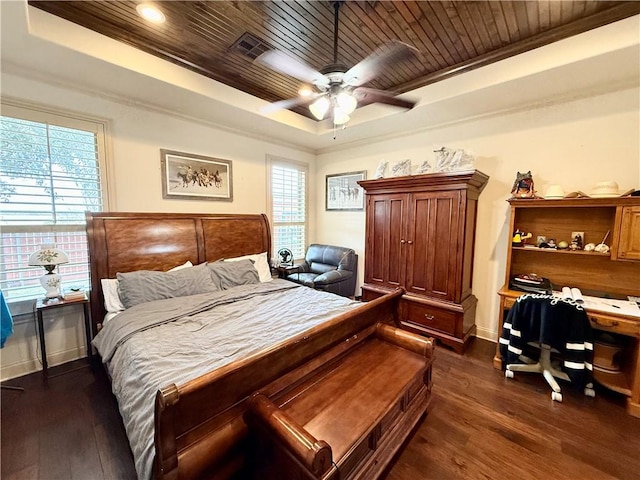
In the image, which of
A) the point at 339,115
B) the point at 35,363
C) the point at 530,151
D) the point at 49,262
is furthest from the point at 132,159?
the point at 530,151

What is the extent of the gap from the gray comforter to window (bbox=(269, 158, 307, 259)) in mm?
1755

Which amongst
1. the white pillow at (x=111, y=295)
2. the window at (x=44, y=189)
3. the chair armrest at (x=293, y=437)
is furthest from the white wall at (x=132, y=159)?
the chair armrest at (x=293, y=437)

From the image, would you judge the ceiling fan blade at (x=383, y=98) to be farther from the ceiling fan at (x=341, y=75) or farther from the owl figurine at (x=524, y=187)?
the owl figurine at (x=524, y=187)

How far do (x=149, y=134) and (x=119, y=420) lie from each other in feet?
9.08

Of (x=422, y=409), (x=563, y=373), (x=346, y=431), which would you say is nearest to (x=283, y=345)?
(x=346, y=431)

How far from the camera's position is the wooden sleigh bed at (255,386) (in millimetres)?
1112

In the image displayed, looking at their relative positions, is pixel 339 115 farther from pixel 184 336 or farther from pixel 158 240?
pixel 158 240

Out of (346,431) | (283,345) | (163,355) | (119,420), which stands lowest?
(119,420)

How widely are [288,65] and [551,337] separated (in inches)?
115

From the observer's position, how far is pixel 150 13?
6.68ft

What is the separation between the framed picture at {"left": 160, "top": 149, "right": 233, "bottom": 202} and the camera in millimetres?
3236

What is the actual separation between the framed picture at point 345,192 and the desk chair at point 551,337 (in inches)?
101

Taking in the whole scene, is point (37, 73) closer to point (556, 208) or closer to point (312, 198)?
point (312, 198)

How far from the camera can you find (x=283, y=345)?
58.5 inches
